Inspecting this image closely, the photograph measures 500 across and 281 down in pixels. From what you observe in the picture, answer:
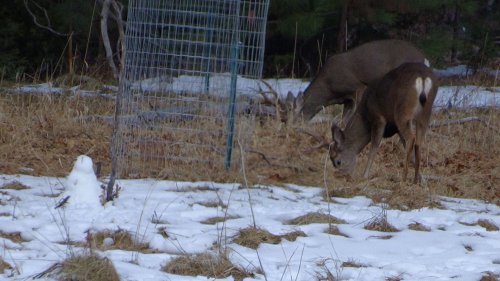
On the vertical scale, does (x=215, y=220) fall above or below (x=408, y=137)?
below

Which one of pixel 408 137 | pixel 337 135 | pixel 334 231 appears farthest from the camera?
pixel 337 135

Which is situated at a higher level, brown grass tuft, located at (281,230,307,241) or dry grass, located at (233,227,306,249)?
dry grass, located at (233,227,306,249)

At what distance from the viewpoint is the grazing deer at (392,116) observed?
10250 millimetres

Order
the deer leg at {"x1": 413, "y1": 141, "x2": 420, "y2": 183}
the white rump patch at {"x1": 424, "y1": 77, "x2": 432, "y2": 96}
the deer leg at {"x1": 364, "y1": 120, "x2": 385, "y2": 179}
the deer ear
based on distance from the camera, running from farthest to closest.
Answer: the deer ear
the deer leg at {"x1": 364, "y1": 120, "x2": 385, "y2": 179}
the white rump patch at {"x1": 424, "y1": 77, "x2": 432, "y2": 96}
the deer leg at {"x1": 413, "y1": 141, "x2": 420, "y2": 183}

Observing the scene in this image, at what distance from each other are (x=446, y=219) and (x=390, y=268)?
1.70 metres

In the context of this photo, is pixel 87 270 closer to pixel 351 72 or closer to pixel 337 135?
pixel 337 135

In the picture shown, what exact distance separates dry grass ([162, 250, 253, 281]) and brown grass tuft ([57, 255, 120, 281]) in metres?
0.42

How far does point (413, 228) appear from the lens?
7.39m

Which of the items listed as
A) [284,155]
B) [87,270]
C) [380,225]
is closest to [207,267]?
[87,270]

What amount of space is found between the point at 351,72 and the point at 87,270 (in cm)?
842

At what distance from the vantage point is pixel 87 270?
5.55 meters

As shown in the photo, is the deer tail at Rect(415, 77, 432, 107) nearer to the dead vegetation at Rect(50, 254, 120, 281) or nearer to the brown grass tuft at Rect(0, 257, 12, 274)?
the dead vegetation at Rect(50, 254, 120, 281)

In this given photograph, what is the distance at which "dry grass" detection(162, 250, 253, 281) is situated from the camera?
5863 mm

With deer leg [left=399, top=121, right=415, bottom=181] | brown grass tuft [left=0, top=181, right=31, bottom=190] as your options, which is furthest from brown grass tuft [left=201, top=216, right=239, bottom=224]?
deer leg [left=399, top=121, right=415, bottom=181]
